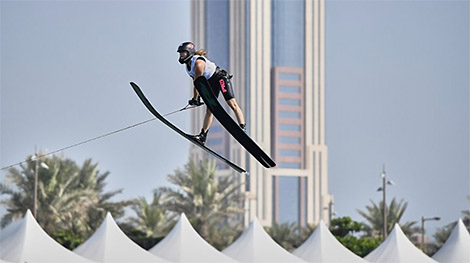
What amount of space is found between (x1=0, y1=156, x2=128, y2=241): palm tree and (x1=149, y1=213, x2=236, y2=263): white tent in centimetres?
1585

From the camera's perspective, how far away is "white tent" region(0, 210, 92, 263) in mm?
32406

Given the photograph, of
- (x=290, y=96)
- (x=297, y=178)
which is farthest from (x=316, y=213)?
(x=290, y=96)

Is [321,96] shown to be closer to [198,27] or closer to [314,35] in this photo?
[314,35]

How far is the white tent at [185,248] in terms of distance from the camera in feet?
118

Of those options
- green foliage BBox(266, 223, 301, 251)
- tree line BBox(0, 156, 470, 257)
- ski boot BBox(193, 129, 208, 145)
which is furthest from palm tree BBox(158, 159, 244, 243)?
ski boot BBox(193, 129, 208, 145)

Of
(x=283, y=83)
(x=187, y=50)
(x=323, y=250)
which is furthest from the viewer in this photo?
(x=283, y=83)

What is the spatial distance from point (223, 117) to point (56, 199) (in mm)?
40690

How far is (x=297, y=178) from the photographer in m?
149

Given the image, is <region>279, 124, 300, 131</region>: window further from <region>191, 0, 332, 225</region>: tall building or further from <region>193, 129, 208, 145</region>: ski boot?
<region>193, 129, 208, 145</region>: ski boot

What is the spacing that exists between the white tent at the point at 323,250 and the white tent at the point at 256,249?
5.82 ft

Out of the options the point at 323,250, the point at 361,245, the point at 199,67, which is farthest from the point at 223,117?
the point at 361,245

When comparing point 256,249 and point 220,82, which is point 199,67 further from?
point 256,249

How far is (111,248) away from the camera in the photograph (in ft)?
115

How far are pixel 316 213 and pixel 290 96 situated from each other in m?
16.2
